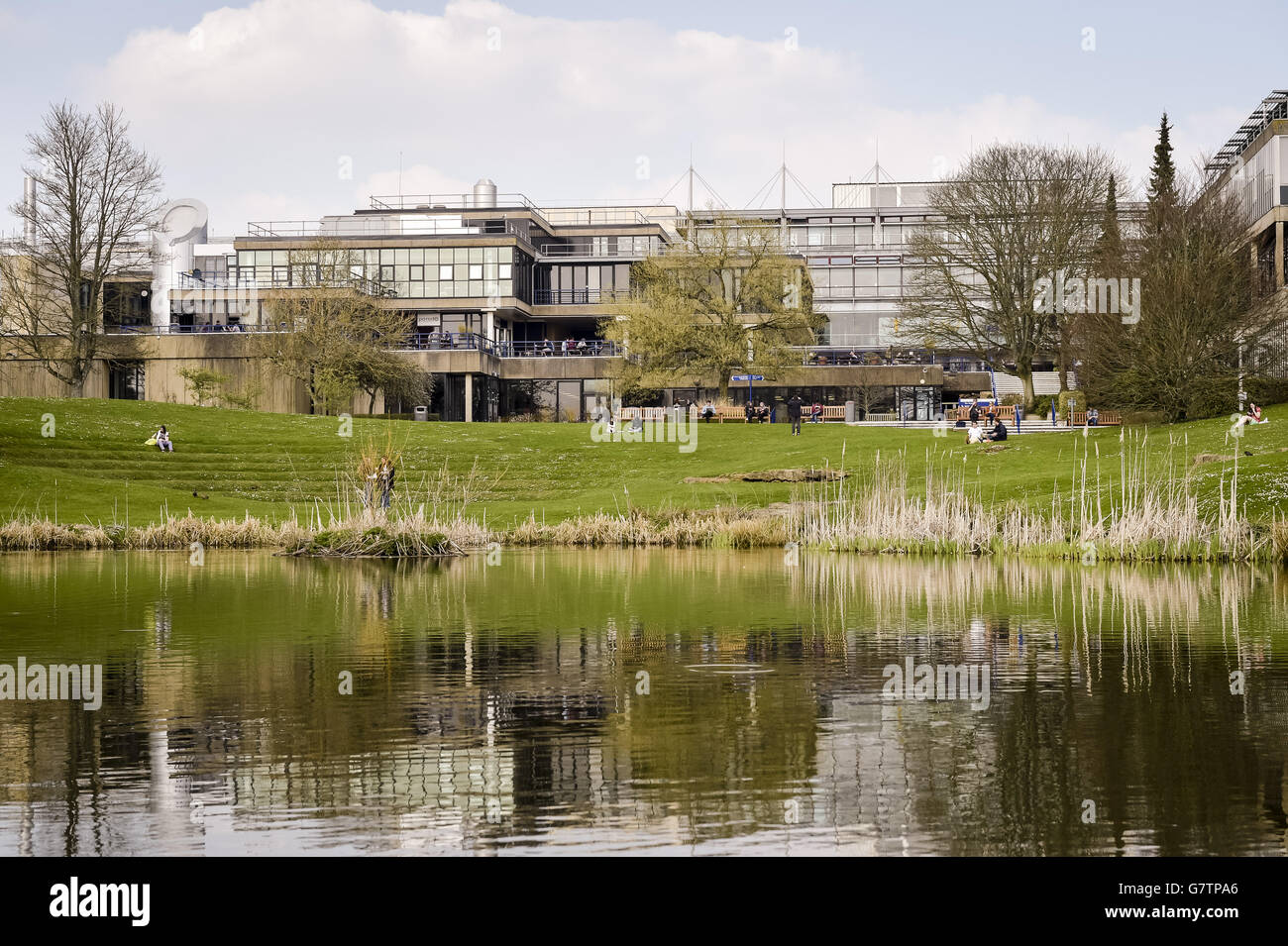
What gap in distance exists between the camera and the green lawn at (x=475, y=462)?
3584 cm

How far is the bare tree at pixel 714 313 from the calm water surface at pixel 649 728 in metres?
50.0

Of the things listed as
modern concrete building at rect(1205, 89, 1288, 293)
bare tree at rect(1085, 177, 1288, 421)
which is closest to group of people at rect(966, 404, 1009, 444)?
bare tree at rect(1085, 177, 1288, 421)

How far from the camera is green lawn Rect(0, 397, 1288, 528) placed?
118ft

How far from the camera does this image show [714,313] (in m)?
70.7

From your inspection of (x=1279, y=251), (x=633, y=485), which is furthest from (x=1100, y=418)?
(x=633, y=485)

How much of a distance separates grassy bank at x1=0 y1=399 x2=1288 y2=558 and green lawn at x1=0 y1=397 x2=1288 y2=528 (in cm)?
11

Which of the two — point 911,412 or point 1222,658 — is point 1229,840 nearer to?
point 1222,658

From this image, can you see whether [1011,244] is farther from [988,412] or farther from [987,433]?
[987,433]

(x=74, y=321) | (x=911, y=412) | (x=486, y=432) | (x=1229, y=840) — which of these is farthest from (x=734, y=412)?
(x=1229, y=840)

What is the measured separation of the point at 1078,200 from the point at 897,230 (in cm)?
5665

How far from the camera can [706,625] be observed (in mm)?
15453

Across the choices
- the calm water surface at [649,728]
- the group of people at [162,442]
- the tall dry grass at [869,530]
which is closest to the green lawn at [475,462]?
the group of people at [162,442]

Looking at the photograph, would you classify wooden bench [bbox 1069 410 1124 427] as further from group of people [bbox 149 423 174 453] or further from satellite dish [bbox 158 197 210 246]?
satellite dish [bbox 158 197 210 246]

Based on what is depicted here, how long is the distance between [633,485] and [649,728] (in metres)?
32.5
